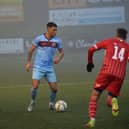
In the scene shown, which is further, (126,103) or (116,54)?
(126,103)

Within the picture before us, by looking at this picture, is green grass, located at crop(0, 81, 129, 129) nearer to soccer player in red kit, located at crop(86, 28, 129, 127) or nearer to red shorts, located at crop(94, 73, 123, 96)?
soccer player in red kit, located at crop(86, 28, 129, 127)

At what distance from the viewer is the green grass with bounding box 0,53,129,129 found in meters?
8.73

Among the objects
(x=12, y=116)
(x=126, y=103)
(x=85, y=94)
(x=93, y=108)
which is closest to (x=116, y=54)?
(x=93, y=108)

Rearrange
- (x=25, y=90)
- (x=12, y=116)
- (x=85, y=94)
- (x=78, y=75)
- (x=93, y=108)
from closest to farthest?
(x=93, y=108) → (x=12, y=116) → (x=85, y=94) → (x=25, y=90) → (x=78, y=75)

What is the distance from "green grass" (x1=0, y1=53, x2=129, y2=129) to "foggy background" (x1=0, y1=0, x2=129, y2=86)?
3 centimetres

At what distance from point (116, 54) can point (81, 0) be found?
805 cm

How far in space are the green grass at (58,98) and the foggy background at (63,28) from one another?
3 cm

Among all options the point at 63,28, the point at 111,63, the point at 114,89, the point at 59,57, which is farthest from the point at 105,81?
the point at 63,28

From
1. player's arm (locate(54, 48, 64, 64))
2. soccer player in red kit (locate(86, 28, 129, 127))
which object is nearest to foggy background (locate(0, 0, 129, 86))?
player's arm (locate(54, 48, 64, 64))

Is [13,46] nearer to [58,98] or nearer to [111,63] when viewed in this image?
[58,98]

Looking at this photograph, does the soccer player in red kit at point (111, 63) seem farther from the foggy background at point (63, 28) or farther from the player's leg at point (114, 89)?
the foggy background at point (63, 28)

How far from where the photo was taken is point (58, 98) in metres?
12.3

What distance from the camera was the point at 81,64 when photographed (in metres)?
16.1

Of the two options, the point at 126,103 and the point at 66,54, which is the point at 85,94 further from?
the point at 66,54
